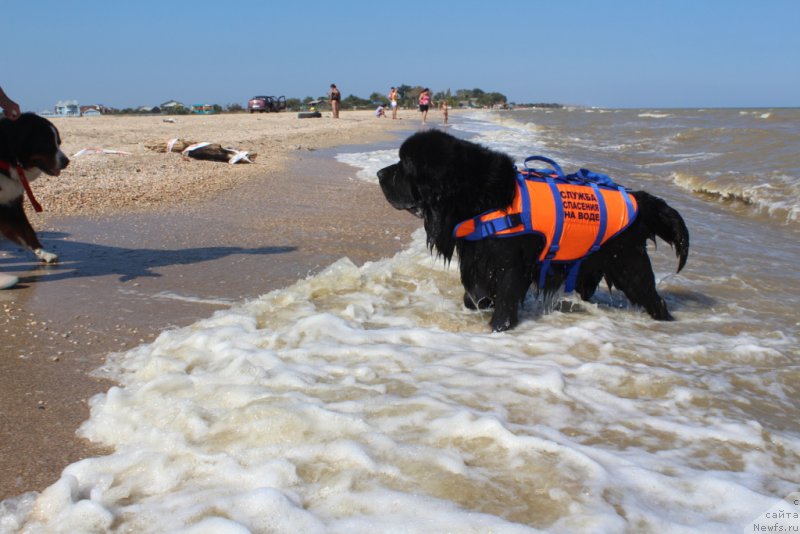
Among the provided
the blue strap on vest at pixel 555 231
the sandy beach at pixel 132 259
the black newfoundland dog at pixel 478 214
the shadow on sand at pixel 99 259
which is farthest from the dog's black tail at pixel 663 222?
the shadow on sand at pixel 99 259

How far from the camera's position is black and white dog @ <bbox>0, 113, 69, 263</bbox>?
15.5 ft

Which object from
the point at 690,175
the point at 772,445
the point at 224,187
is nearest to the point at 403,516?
the point at 772,445

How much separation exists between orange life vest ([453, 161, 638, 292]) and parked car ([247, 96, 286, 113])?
4814cm

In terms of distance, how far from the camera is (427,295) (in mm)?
4246

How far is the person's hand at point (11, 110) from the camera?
4629mm

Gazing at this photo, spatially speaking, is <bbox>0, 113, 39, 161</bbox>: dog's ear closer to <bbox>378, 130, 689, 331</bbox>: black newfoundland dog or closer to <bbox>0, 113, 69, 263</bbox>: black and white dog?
<bbox>0, 113, 69, 263</bbox>: black and white dog

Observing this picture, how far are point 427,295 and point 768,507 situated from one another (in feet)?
8.38

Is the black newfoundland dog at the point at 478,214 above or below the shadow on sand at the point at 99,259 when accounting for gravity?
above

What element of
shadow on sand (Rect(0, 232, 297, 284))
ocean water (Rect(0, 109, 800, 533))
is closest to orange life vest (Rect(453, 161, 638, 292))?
ocean water (Rect(0, 109, 800, 533))

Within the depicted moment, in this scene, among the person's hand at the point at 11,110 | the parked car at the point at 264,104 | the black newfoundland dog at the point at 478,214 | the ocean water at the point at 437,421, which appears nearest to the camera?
the ocean water at the point at 437,421

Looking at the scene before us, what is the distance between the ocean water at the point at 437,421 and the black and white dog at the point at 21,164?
2194mm

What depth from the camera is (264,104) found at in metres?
49.5

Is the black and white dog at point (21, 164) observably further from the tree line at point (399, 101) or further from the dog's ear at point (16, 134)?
the tree line at point (399, 101)

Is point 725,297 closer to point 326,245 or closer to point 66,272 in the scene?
point 326,245
